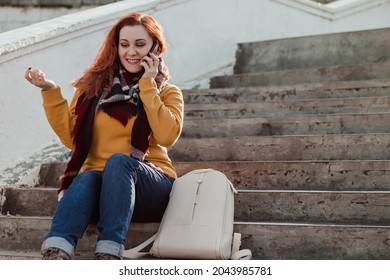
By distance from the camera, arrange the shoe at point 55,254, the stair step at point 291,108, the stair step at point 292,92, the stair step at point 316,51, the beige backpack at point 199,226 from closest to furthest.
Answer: the shoe at point 55,254
the beige backpack at point 199,226
the stair step at point 291,108
the stair step at point 292,92
the stair step at point 316,51

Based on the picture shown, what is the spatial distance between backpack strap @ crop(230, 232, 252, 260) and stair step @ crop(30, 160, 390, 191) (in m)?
0.72

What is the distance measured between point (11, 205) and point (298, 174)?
1621 millimetres

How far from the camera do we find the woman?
2721 millimetres

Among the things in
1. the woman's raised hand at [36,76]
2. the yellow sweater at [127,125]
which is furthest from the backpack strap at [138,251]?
the woman's raised hand at [36,76]

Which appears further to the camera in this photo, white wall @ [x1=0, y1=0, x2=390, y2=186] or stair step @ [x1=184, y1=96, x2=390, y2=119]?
stair step @ [x1=184, y1=96, x2=390, y2=119]

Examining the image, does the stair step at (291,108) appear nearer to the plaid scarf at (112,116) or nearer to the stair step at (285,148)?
the stair step at (285,148)

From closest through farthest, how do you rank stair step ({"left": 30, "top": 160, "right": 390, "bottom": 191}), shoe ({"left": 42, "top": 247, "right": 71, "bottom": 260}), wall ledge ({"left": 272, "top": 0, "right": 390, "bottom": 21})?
shoe ({"left": 42, "top": 247, "right": 71, "bottom": 260}) < stair step ({"left": 30, "top": 160, "right": 390, "bottom": 191}) < wall ledge ({"left": 272, "top": 0, "right": 390, "bottom": 21})

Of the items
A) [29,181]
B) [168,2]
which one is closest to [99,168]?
[29,181]

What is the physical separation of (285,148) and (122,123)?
116cm

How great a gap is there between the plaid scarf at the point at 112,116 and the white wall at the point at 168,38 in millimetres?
950

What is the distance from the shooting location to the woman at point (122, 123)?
272 cm

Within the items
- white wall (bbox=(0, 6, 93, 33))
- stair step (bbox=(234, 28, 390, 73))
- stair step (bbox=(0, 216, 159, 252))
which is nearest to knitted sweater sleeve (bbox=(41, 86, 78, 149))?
stair step (bbox=(0, 216, 159, 252))

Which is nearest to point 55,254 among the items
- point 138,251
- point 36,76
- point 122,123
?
point 138,251

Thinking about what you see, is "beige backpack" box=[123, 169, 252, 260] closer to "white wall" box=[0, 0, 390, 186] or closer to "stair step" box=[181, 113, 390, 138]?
"stair step" box=[181, 113, 390, 138]
